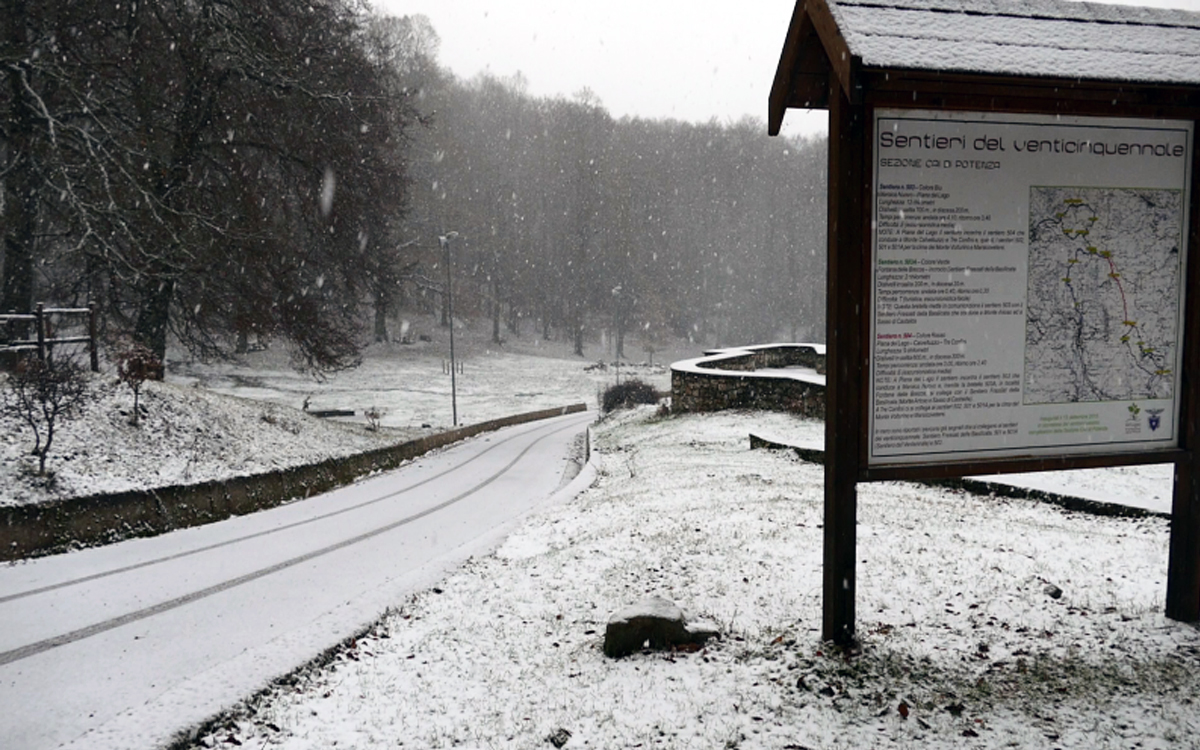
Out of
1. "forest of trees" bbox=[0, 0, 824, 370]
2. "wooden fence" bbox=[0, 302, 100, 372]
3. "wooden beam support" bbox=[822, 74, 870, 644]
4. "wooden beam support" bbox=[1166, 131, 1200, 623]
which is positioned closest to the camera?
"wooden beam support" bbox=[822, 74, 870, 644]

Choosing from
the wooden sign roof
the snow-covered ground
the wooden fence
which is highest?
the wooden sign roof

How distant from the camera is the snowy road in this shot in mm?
5754

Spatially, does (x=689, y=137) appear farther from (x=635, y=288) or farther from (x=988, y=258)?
(x=988, y=258)

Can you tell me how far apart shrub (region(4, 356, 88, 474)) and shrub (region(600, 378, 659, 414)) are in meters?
29.4

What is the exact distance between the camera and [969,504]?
37.6 ft

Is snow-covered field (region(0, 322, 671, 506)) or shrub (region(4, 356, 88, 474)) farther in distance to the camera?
snow-covered field (region(0, 322, 671, 506))

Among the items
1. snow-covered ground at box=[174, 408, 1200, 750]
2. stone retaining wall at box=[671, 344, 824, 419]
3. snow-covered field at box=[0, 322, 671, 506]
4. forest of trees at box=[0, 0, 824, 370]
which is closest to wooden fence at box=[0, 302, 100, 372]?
snow-covered field at box=[0, 322, 671, 506]

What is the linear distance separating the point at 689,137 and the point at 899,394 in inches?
3954

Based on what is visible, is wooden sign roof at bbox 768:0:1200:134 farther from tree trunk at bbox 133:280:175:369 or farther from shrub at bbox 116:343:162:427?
tree trunk at bbox 133:280:175:369

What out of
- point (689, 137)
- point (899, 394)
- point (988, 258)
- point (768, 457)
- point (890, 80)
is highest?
point (689, 137)

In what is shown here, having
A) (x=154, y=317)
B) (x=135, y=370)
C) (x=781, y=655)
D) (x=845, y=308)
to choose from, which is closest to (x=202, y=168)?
(x=154, y=317)

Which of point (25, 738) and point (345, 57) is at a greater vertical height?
point (345, 57)

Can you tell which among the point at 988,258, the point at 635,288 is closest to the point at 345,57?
the point at 988,258

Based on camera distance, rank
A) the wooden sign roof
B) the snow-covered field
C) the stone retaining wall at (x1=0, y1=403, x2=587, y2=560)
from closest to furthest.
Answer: the wooden sign roof → the stone retaining wall at (x1=0, y1=403, x2=587, y2=560) → the snow-covered field
